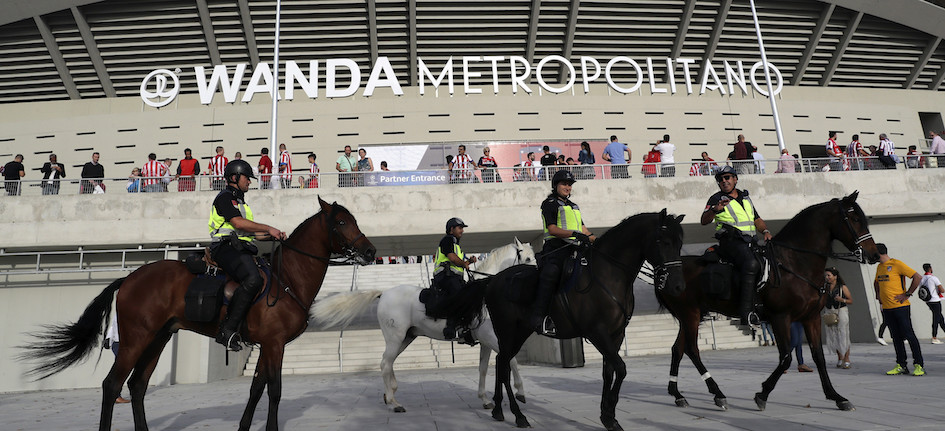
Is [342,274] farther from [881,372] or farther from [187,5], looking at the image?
[881,372]

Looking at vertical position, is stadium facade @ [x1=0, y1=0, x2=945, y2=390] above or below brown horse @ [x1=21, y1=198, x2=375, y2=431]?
above

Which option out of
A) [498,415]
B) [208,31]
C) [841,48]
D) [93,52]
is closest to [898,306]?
[498,415]

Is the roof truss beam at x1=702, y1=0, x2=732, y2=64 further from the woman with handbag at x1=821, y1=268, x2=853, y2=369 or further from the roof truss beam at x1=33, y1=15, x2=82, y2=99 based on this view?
the roof truss beam at x1=33, y1=15, x2=82, y2=99

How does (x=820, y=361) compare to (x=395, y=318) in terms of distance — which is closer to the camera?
(x=820, y=361)

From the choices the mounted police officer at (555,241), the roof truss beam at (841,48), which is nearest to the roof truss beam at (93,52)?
the mounted police officer at (555,241)

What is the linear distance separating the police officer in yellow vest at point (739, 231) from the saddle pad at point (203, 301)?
5.67 metres

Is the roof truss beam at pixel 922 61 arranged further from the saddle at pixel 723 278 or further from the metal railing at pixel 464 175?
the saddle at pixel 723 278

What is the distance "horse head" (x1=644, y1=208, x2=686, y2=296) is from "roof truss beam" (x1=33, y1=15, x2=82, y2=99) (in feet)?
98.9

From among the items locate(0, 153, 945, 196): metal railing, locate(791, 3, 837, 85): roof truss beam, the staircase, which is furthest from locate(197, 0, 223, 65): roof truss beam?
locate(791, 3, 837, 85): roof truss beam

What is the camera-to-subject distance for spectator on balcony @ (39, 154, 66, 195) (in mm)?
14922

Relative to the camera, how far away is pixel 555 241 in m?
6.11

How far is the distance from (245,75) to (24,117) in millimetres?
10566

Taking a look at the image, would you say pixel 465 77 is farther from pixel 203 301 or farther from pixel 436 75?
pixel 203 301

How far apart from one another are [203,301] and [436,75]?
74.8 feet
